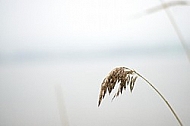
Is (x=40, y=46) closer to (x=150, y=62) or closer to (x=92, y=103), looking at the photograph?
(x=92, y=103)

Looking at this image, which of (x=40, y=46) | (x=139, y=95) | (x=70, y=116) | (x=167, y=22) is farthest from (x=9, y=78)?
(x=167, y=22)

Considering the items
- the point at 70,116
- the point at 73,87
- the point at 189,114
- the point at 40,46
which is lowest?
the point at 189,114

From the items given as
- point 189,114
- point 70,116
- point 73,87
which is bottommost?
point 189,114

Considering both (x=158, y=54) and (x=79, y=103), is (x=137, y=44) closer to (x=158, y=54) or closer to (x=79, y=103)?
(x=158, y=54)

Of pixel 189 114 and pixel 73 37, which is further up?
pixel 73 37

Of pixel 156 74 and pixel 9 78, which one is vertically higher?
pixel 9 78

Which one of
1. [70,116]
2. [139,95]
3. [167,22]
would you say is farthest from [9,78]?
[167,22]
